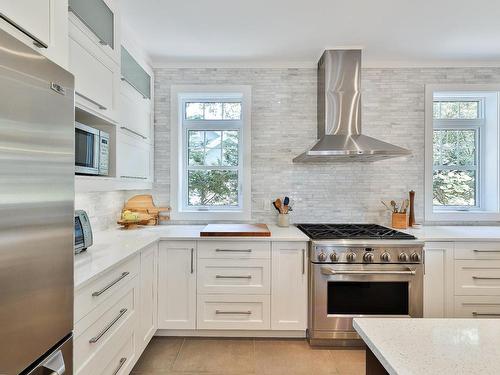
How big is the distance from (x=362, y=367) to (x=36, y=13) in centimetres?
272

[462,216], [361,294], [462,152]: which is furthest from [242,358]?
[462,152]

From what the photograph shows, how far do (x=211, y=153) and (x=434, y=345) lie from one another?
2.71 m

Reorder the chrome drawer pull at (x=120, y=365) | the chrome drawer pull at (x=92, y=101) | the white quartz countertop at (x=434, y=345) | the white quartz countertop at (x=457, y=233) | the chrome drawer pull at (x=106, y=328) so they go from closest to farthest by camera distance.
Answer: the white quartz countertop at (x=434, y=345)
the chrome drawer pull at (x=106, y=328)
the chrome drawer pull at (x=92, y=101)
the chrome drawer pull at (x=120, y=365)
the white quartz countertop at (x=457, y=233)

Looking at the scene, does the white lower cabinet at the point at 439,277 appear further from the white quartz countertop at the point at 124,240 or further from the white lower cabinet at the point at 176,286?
the white lower cabinet at the point at 176,286

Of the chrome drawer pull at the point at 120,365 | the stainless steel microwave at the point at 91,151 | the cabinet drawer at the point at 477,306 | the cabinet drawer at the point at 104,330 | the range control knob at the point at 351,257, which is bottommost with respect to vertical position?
the chrome drawer pull at the point at 120,365

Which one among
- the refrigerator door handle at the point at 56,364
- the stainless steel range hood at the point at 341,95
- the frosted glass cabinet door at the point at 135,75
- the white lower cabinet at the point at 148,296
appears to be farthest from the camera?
the stainless steel range hood at the point at 341,95

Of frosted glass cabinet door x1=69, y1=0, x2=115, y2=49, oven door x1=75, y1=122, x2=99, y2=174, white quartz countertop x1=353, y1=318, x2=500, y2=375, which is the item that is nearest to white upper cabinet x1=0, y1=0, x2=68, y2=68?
frosted glass cabinet door x1=69, y1=0, x2=115, y2=49

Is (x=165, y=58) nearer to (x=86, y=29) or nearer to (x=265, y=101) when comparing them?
(x=265, y=101)

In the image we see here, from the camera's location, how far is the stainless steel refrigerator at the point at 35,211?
771mm

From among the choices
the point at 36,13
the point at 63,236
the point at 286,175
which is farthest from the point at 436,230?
the point at 36,13

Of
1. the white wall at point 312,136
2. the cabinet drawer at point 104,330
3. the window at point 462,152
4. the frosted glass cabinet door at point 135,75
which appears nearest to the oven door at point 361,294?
the white wall at point 312,136

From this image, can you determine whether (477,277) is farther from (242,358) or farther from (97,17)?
(97,17)

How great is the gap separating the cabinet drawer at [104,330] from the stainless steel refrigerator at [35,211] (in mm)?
255

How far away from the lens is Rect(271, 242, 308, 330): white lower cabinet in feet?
7.97
